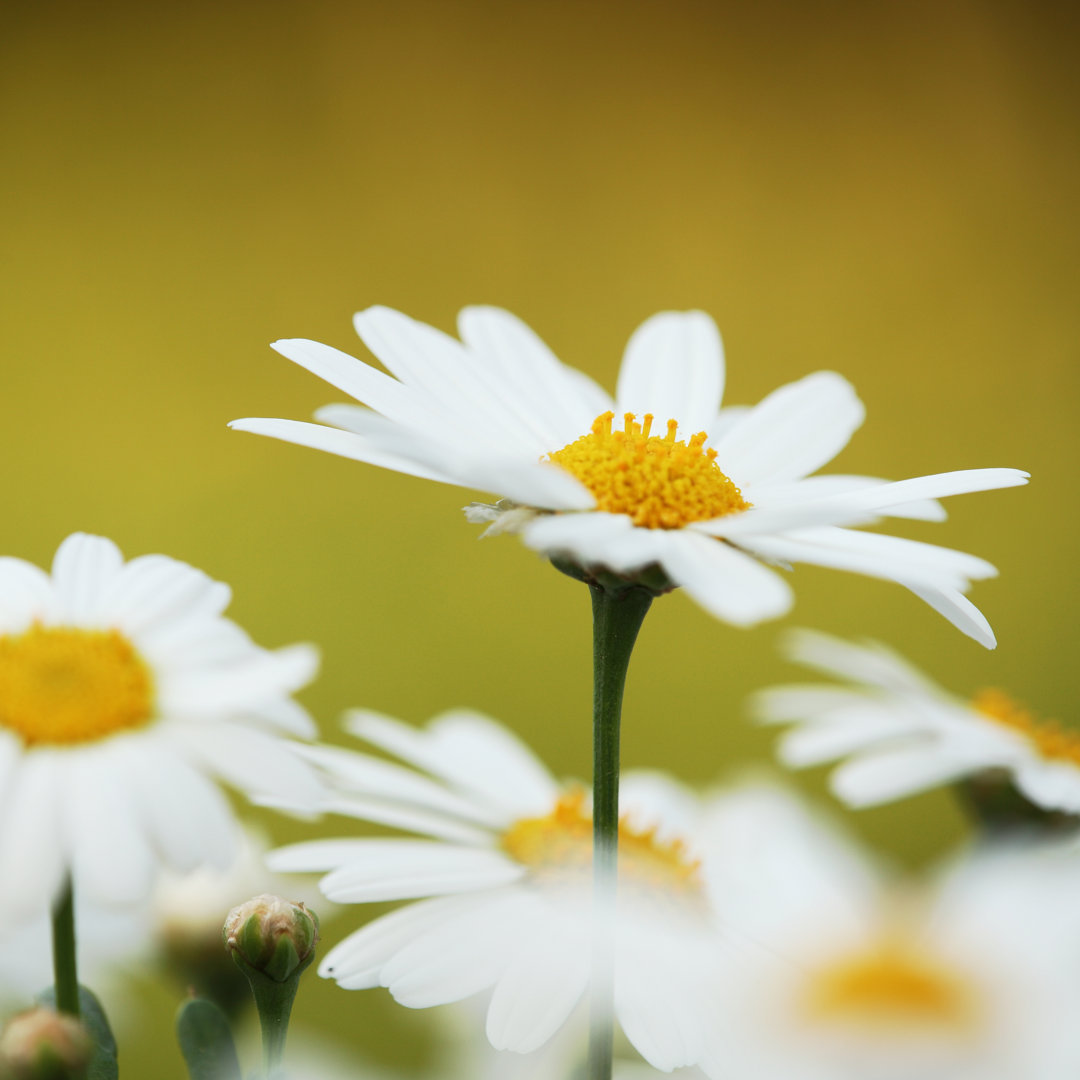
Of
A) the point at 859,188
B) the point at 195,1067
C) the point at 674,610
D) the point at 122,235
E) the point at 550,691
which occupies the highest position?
the point at 859,188

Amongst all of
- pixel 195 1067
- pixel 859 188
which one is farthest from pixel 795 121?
pixel 195 1067

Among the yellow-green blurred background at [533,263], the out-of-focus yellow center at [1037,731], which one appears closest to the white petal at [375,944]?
the out-of-focus yellow center at [1037,731]

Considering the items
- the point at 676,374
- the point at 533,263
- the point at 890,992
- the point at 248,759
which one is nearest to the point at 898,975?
the point at 890,992

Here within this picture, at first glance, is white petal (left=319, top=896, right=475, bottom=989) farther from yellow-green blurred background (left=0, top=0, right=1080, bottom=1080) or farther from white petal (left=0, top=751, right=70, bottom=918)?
yellow-green blurred background (left=0, top=0, right=1080, bottom=1080)

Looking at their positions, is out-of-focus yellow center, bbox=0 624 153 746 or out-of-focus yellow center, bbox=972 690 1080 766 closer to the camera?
out-of-focus yellow center, bbox=0 624 153 746

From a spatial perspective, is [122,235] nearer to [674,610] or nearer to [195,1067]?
[674,610]

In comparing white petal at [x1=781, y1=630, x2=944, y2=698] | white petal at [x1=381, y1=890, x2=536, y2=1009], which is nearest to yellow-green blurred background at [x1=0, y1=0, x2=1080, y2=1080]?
white petal at [x1=781, y1=630, x2=944, y2=698]

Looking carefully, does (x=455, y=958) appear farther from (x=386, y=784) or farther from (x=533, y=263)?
(x=533, y=263)
